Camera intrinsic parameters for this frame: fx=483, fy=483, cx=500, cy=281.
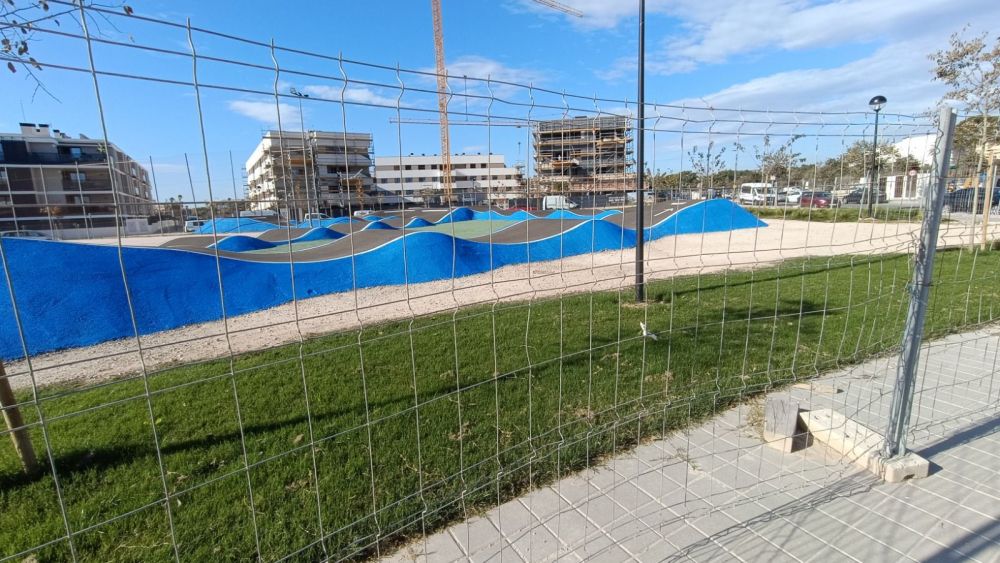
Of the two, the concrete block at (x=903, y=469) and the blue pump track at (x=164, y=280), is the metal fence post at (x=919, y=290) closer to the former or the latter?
the concrete block at (x=903, y=469)

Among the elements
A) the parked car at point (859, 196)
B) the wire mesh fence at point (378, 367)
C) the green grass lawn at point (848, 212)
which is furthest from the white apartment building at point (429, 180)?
the parked car at point (859, 196)

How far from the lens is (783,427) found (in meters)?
3.05

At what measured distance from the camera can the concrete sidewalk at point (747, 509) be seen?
2.21 meters

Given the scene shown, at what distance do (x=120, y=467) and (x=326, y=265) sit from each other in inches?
278

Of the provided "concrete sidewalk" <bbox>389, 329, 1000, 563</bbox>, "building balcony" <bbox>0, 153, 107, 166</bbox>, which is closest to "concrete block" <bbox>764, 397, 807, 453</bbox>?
"concrete sidewalk" <bbox>389, 329, 1000, 563</bbox>

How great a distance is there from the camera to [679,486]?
269cm

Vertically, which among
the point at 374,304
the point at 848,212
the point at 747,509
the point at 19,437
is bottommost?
the point at 747,509

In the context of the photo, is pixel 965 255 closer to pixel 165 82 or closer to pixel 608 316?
pixel 608 316

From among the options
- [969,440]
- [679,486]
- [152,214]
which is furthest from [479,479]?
[969,440]

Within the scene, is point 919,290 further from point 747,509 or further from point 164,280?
point 164,280

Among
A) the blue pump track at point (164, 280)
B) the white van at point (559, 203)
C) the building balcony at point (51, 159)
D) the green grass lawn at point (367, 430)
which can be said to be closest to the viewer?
the building balcony at point (51, 159)

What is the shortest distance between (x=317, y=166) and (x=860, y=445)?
3376mm

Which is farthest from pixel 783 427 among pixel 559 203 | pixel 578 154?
pixel 578 154

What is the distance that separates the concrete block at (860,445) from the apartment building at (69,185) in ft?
12.0
